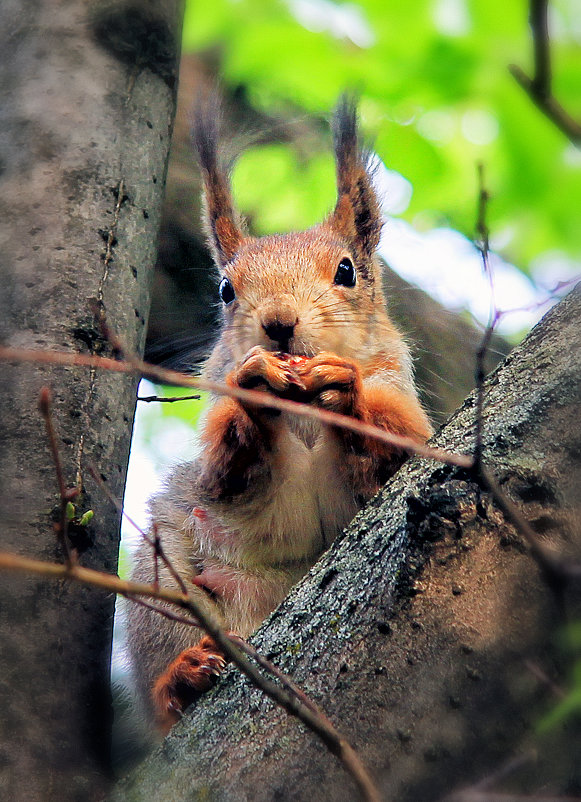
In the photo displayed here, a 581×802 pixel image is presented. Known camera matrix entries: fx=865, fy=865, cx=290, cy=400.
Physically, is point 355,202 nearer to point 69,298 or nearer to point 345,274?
point 345,274

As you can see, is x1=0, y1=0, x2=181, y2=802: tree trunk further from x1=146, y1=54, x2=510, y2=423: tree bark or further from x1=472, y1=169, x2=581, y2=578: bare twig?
x1=146, y1=54, x2=510, y2=423: tree bark

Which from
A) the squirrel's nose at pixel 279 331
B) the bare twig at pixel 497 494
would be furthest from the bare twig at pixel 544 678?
the squirrel's nose at pixel 279 331

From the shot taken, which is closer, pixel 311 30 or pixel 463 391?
pixel 311 30

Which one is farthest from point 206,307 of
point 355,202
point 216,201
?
point 355,202

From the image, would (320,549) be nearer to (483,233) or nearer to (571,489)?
(571,489)

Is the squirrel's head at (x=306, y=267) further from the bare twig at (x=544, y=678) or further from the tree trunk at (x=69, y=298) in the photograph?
the bare twig at (x=544, y=678)

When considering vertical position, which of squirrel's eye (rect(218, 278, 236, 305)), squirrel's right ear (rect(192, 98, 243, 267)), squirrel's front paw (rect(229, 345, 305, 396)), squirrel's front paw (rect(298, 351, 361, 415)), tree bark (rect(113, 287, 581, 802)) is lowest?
tree bark (rect(113, 287, 581, 802))

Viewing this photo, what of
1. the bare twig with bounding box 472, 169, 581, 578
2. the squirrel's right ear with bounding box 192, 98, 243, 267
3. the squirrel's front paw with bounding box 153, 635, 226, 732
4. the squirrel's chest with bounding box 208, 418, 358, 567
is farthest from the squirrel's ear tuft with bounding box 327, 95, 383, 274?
the bare twig with bounding box 472, 169, 581, 578

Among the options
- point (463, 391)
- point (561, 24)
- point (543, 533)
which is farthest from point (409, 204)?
point (543, 533)
